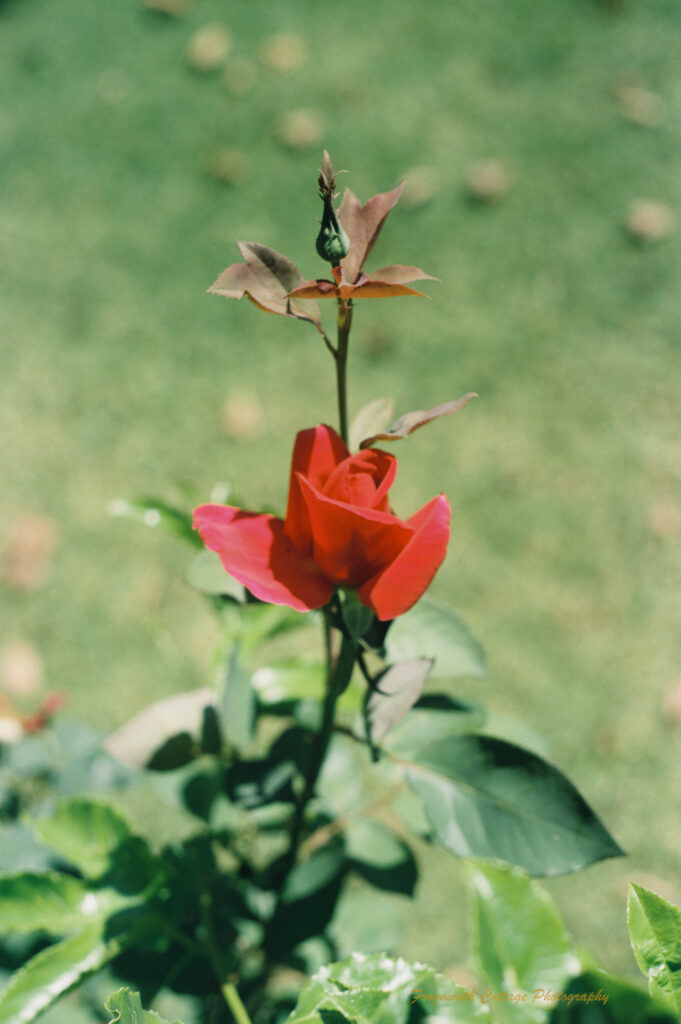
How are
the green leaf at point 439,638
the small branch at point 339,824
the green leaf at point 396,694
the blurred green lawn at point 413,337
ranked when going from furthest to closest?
the blurred green lawn at point 413,337 < the small branch at point 339,824 < the green leaf at point 439,638 < the green leaf at point 396,694

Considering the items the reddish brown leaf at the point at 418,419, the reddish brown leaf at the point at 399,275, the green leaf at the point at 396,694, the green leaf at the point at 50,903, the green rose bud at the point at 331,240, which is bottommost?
the green leaf at the point at 50,903

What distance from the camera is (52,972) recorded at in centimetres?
79

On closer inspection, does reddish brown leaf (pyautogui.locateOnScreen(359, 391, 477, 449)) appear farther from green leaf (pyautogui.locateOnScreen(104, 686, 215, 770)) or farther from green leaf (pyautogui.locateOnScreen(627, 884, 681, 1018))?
green leaf (pyautogui.locateOnScreen(104, 686, 215, 770))

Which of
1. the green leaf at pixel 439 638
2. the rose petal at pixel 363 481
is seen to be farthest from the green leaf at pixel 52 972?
the rose petal at pixel 363 481

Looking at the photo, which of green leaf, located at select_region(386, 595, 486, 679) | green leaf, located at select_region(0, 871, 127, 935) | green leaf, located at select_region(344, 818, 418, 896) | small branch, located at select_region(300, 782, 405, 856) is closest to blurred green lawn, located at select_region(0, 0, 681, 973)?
small branch, located at select_region(300, 782, 405, 856)

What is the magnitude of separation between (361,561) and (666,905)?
30cm

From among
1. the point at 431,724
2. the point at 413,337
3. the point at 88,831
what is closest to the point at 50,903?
the point at 88,831

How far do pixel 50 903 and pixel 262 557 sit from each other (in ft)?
1.61

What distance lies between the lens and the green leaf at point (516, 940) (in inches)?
21.5

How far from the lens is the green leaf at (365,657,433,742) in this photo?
0.68m

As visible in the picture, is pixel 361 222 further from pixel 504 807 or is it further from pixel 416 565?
pixel 504 807

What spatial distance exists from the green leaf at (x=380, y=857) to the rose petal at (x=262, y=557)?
0.55 metres

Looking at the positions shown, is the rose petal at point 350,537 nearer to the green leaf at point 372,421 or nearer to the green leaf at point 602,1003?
the green leaf at point 372,421

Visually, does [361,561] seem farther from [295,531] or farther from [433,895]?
[433,895]
